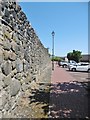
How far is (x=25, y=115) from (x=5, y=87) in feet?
3.69

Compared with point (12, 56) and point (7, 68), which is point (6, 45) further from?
point (12, 56)

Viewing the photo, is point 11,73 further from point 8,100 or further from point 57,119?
point 57,119

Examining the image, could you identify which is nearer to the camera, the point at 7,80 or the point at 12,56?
the point at 7,80

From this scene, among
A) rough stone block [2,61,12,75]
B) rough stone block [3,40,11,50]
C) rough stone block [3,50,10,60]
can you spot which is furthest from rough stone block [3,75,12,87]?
rough stone block [3,40,11,50]

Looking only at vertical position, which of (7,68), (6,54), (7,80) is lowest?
(7,80)

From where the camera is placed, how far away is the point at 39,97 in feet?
26.7

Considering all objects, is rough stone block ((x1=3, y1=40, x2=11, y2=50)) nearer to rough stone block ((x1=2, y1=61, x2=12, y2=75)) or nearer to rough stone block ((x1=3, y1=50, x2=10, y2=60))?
rough stone block ((x1=3, y1=50, x2=10, y2=60))

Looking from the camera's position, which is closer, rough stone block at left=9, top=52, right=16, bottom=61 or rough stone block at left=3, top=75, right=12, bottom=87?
rough stone block at left=3, top=75, right=12, bottom=87

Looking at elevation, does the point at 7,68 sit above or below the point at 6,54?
below

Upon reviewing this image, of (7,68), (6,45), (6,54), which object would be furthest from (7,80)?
(6,45)

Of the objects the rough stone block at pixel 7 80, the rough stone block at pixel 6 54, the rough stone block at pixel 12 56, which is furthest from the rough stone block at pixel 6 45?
the rough stone block at pixel 7 80

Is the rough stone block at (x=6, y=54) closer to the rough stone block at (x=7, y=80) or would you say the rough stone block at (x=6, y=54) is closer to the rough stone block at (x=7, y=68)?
the rough stone block at (x=7, y=68)

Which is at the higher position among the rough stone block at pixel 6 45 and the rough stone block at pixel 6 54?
the rough stone block at pixel 6 45

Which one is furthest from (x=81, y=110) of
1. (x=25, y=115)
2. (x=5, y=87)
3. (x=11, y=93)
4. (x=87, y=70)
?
(x=87, y=70)
